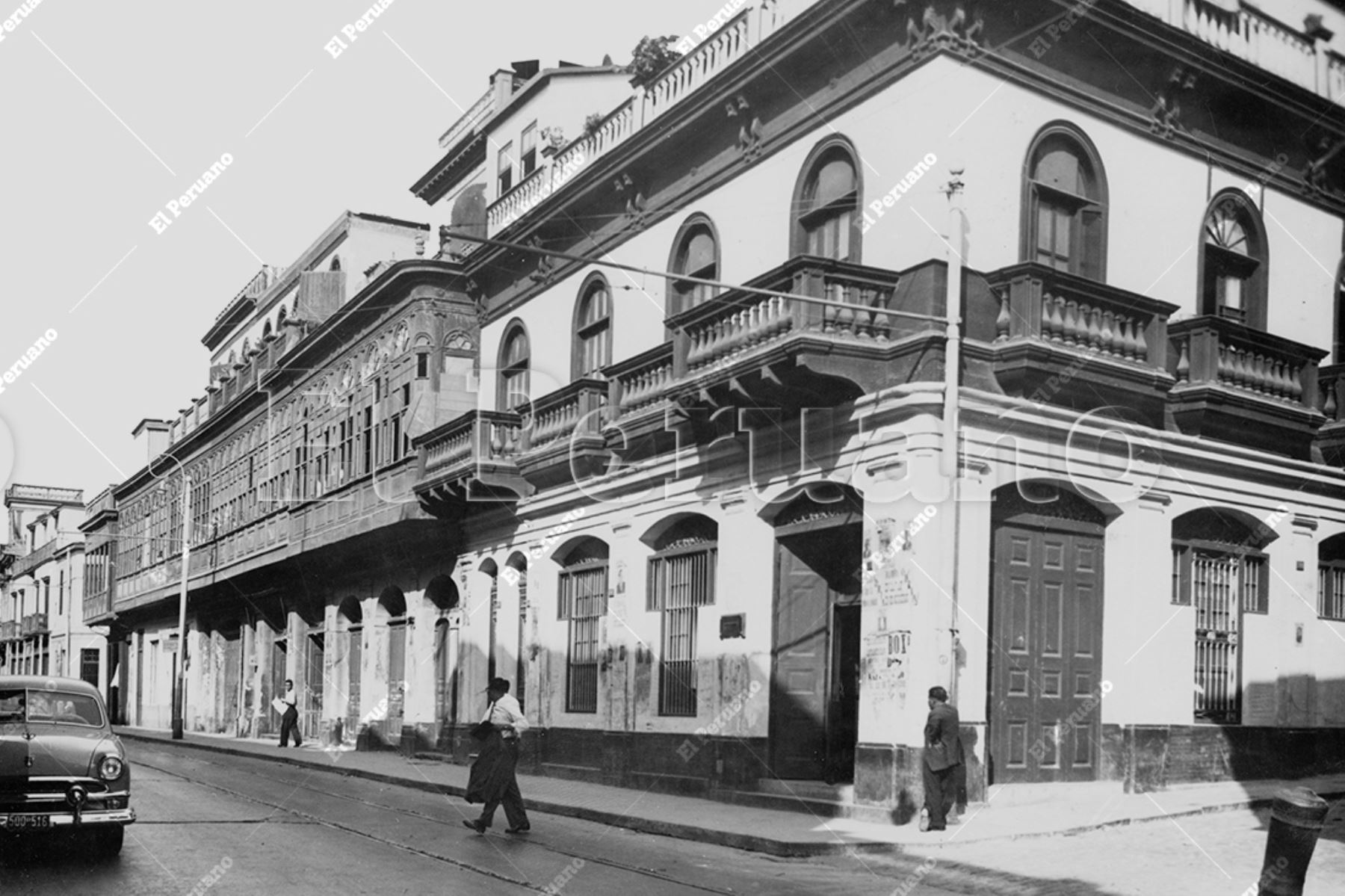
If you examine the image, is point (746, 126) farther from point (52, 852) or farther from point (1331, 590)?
point (52, 852)

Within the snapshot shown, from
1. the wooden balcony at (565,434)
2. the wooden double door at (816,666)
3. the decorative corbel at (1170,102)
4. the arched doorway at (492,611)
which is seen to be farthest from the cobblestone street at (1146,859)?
the arched doorway at (492,611)

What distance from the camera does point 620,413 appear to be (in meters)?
22.6

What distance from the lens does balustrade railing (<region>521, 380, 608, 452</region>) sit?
77.6 feet

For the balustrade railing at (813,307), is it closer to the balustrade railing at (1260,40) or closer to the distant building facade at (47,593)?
the balustrade railing at (1260,40)

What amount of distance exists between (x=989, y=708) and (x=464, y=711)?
13852mm

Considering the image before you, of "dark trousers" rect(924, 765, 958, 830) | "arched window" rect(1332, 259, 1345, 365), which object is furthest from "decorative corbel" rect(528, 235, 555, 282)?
"dark trousers" rect(924, 765, 958, 830)

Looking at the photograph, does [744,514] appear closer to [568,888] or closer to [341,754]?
[568,888]

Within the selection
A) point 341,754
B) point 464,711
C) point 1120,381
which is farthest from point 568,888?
point 341,754

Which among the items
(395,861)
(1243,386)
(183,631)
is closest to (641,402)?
(1243,386)

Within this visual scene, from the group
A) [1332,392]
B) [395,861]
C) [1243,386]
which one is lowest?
[395,861]

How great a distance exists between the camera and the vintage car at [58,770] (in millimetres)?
12484

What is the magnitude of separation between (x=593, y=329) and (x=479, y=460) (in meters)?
3.10

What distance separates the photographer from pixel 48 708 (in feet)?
45.4

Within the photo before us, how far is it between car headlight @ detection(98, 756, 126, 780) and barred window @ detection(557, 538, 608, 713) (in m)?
11.4
